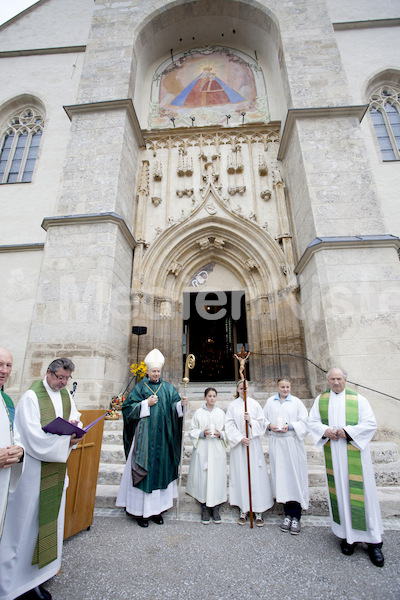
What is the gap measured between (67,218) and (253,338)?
518 centimetres

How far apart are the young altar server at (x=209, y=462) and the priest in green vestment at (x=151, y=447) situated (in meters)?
0.21

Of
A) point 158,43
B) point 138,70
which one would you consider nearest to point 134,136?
point 138,70

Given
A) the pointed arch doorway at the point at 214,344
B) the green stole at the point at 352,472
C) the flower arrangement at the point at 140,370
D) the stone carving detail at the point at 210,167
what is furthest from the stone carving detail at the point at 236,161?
the green stole at the point at 352,472

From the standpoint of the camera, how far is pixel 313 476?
3672 mm

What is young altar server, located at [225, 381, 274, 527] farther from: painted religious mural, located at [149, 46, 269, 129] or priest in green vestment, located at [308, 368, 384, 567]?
painted religious mural, located at [149, 46, 269, 129]

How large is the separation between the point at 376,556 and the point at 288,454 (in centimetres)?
105

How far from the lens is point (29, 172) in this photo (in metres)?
9.33

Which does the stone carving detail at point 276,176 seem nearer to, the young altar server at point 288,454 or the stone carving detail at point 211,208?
the stone carving detail at point 211,208

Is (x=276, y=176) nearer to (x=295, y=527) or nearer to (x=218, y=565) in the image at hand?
(x=295, y=527)

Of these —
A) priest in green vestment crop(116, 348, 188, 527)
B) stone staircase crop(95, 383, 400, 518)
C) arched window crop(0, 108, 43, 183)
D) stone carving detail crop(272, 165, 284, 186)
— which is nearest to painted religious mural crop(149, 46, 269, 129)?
stone carving detail crop(272, 165, 284, 186)

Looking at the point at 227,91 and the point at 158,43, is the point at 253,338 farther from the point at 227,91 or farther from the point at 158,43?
the point at 158,43

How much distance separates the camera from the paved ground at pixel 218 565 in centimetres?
206

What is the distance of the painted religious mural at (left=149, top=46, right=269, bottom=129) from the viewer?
31.3ft

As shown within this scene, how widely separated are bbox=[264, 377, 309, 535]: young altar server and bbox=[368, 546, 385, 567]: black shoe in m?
0.63
